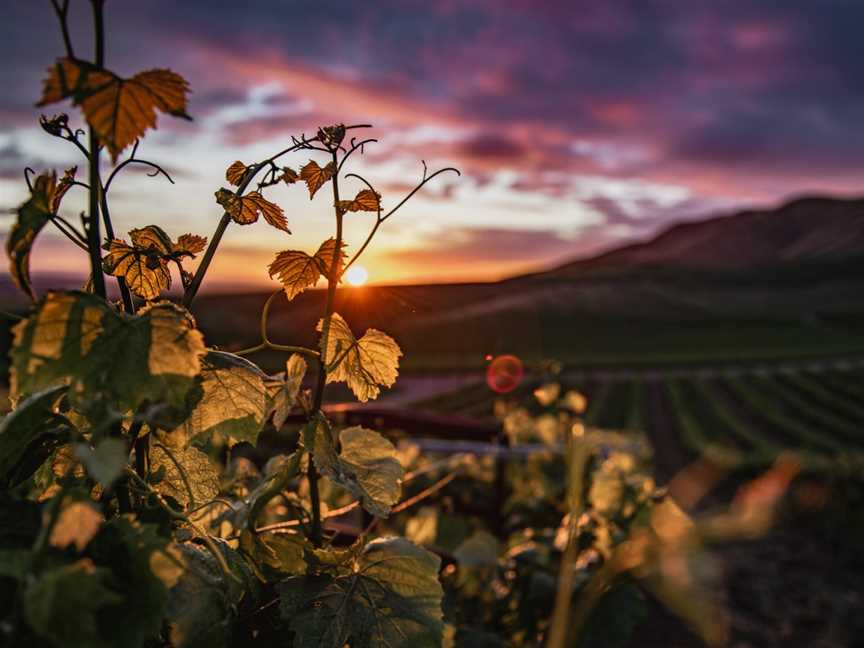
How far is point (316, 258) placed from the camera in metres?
1.07

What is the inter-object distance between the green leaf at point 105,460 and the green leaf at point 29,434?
0.66ft

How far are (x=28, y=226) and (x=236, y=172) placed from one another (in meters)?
0.40

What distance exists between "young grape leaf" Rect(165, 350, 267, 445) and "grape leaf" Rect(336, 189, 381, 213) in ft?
0.86

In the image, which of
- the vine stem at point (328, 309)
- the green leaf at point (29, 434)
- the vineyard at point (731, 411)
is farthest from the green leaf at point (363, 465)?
the vineyard at point (731, 411)

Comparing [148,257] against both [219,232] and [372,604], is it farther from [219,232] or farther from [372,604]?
[372,604]

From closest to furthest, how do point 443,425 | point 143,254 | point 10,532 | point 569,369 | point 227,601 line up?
point 10,532
point 227,601
point 143,254
point 443,425
point 569,369

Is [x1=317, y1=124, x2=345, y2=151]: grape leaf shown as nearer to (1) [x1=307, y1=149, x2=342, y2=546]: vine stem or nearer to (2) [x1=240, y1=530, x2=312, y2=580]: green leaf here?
(1) [x1=307, y1=149, x2=342, y2=546]: vine stem

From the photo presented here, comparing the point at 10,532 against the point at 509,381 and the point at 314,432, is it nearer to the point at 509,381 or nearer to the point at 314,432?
the point at 314,432

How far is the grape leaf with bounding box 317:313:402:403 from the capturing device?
1.00 metres

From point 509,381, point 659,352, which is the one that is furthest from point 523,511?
point 659,352

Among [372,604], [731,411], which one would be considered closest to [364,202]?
[372,604]

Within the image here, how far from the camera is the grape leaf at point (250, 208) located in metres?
0.97

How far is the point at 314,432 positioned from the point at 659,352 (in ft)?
256

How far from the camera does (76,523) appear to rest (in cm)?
61
